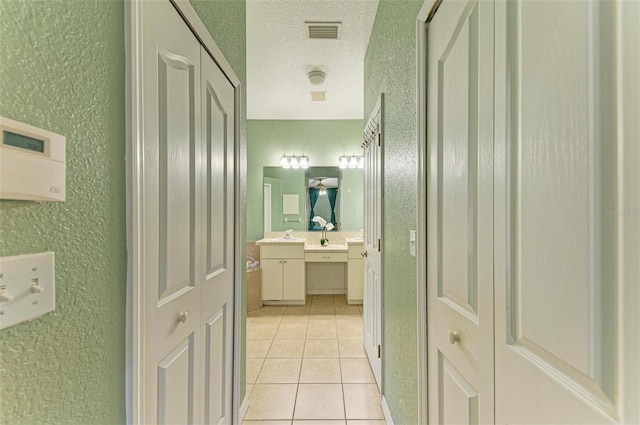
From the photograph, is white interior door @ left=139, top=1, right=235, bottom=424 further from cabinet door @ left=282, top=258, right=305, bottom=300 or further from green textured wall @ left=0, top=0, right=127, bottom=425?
cabinet door @ left=282, top=258, right=305, bottom=300

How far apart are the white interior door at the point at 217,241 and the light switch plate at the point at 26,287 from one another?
698mm

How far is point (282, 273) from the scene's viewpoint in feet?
13.0

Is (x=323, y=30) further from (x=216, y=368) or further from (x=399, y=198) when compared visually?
(x=216, y=368)

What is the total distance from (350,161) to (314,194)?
0.75 metres

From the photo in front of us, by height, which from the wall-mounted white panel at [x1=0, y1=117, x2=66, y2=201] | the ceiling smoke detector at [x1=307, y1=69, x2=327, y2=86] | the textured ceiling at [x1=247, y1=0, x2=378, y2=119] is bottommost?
the wall-mounted white panel at [x1=0, y1=117, x2=66, y2=201]

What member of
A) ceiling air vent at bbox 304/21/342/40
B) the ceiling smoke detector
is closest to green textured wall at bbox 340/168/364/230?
the ceiling smoke detector

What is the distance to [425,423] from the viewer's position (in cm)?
110

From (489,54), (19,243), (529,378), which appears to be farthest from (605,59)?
(19,243)

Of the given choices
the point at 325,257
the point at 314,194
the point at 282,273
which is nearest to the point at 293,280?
the point at 282,273

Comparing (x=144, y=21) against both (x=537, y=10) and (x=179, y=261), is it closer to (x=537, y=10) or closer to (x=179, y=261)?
(x=179, y=261)

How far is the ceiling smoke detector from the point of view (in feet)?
9.84

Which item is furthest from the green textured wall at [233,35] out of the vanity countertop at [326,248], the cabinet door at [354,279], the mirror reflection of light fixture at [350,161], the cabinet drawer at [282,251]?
the mirror reflection of light fixture at [350,161]

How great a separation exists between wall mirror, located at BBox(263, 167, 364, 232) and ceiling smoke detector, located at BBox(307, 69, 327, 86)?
1575mm

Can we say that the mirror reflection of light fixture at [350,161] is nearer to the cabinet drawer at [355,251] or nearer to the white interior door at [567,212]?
the cabinet drawer at [355,251]
